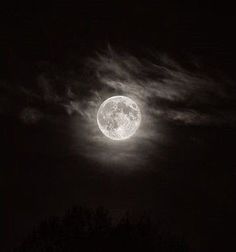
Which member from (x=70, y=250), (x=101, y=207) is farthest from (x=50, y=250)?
(x=101, y=207)

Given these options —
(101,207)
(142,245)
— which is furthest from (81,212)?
(142,245)

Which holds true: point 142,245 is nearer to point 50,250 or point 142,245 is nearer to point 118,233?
point 118,233

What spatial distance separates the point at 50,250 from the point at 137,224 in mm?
4578

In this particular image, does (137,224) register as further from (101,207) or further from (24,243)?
(24,243)

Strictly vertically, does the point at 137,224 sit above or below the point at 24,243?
above

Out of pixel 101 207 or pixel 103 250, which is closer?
pixel 103 250

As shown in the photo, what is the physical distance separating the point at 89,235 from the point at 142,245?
256 centimetres

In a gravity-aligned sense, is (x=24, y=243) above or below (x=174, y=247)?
below

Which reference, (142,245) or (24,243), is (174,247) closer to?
(142,245)

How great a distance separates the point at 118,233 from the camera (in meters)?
42.3

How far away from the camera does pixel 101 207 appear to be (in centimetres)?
4406

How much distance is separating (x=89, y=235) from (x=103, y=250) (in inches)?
49.3

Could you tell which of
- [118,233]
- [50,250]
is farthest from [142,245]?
[50,250]

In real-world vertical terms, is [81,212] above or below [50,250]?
above
